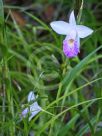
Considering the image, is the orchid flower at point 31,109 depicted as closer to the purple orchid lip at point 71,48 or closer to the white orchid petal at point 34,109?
the white orchid petal at point 34,109

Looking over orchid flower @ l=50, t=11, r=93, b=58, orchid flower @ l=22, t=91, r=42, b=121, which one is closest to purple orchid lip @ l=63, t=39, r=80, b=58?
orchid flower @ l=50, t=11, r=93, b=58

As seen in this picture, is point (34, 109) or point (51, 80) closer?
point (34, 109)

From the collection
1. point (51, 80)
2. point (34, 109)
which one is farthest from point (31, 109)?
point (51, 80)

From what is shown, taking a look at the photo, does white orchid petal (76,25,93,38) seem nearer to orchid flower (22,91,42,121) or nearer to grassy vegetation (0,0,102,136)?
grassy vegetation (0,0,102,136)

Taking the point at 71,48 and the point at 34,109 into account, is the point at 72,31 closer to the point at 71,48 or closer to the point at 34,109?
the point at 71,48

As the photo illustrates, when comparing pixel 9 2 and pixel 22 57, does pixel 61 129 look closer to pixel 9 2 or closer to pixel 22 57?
pixel 22 57

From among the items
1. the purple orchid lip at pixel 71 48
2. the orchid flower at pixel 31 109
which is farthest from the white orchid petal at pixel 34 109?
the purple orchid lip at pixel 71 48

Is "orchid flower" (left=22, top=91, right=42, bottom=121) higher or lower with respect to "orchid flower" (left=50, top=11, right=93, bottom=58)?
lower
